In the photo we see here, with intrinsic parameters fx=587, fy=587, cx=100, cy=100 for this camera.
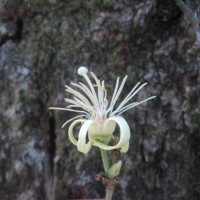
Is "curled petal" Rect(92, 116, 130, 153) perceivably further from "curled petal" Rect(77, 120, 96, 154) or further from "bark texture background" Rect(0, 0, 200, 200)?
"bark texture background" Rect(0, 0, 200, 200)

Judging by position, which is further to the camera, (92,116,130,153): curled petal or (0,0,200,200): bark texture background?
(0,0,200,200): bark texture background

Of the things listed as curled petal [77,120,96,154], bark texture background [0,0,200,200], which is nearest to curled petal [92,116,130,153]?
curled petal [77,120,96,154]

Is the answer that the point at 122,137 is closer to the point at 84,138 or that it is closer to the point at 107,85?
the point at 84,138

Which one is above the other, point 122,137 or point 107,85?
point 107,85

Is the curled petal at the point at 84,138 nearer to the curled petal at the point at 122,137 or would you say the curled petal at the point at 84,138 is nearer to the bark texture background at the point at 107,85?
the curled petal at the point at 122,137

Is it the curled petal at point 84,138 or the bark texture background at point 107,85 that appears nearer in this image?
the curled petal at point 84,138

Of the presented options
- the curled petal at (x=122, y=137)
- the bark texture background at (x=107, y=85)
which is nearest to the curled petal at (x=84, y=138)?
the curled petal at (x=122, y=137)

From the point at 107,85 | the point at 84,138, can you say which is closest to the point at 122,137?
the point at 84,138

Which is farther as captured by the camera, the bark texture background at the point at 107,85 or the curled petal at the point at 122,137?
the bark texture background at the point at 107,85

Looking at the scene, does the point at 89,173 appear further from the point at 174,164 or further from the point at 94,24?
the point at 94,24
